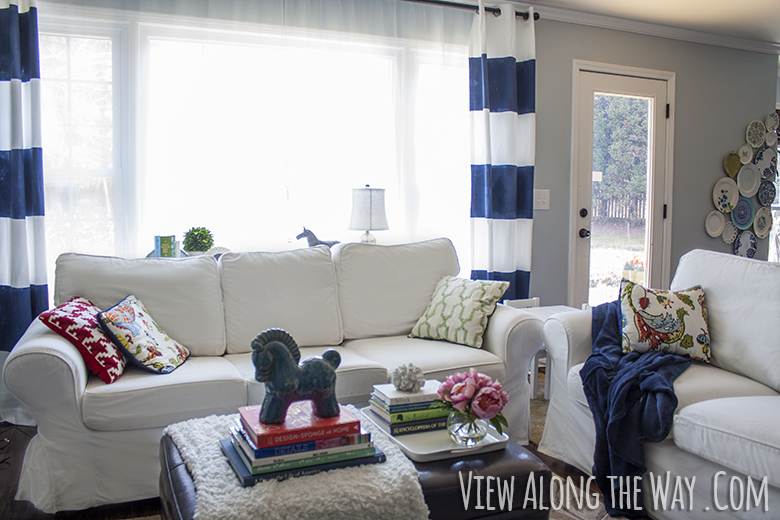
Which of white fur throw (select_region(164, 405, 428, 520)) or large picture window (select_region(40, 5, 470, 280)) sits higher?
large picture window (select_region(40, 5, 470, 280))

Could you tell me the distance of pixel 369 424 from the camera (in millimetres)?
1666

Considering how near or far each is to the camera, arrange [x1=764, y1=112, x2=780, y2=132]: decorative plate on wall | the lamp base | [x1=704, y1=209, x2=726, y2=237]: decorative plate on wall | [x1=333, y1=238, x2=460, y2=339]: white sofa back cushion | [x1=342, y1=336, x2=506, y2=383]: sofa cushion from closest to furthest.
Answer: [x1=342, y1=336, x2=506, y2=383]: sofa cushion < [x1=333, y1=238, x2=460, y2=339]: white sofa back cushion < the lamp base < [x1=704, y1=209, x2=726, y2=237]: decorative plate on wall < [x1=764, y1=112, x2=780, y2=132]: decorative plate on wall

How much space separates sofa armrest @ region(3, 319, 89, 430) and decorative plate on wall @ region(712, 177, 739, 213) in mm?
4868

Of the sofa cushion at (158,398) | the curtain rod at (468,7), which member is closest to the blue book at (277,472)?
the sofa cushion at (158,398)

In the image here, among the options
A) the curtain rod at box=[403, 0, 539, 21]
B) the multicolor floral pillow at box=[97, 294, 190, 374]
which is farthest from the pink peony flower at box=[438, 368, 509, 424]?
the curtain rod at box=[403, 0, 539, 21]

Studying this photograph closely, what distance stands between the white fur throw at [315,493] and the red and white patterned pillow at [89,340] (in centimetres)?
84

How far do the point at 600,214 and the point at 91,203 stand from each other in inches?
139

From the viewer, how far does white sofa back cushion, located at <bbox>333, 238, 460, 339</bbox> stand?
293 cm

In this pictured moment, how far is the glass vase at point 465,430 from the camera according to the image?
156 cm

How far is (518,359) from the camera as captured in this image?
262 centimetres

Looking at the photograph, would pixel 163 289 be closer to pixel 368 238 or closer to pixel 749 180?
pixel 368 238

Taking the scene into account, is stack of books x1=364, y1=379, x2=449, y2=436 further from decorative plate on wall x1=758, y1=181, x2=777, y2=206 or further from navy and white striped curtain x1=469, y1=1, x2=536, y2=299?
decorative plate on wall x1=758, y1=181, x2=777, y2=206

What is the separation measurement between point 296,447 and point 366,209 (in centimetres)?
203

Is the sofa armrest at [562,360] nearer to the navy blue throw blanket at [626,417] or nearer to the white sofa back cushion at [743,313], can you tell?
the navy blue throw blanket at [626,417]
